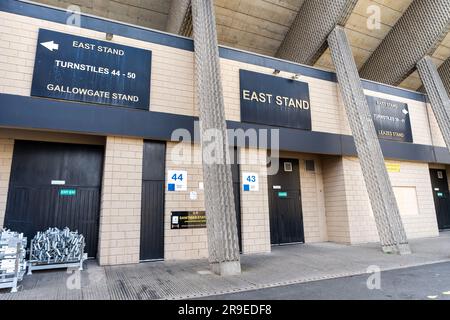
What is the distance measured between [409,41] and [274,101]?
761 centimetres

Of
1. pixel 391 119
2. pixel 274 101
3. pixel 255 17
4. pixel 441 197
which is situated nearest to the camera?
pixel 274 101

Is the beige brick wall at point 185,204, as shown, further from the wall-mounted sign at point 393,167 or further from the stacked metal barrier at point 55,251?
the wall-mounted sign at point 393,167

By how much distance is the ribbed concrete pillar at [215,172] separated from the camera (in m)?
5.55

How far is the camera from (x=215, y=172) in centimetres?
594

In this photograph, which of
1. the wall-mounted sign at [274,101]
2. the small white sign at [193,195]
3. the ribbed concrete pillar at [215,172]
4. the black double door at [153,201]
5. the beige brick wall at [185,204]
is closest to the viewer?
the ribbed concrete pillar at [215,172]

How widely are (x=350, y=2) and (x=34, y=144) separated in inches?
427

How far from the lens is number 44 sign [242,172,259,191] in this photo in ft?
26.9

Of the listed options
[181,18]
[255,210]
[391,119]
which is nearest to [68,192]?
[255,210]

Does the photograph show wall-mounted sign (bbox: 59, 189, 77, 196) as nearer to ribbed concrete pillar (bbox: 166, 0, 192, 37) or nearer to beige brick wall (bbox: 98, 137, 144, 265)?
beige brick wall (bbox: 98, 137, 144, 265)

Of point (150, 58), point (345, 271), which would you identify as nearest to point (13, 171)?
point (150, 58)

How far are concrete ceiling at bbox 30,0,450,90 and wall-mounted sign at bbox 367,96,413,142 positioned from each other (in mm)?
3475

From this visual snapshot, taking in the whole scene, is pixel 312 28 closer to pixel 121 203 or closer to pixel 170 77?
pixel 170 77

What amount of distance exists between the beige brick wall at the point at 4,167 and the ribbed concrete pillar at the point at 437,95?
13683mm

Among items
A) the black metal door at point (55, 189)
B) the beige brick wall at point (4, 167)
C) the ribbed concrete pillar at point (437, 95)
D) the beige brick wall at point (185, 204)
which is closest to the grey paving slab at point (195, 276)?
the beige brick wall at point (185, 204)
